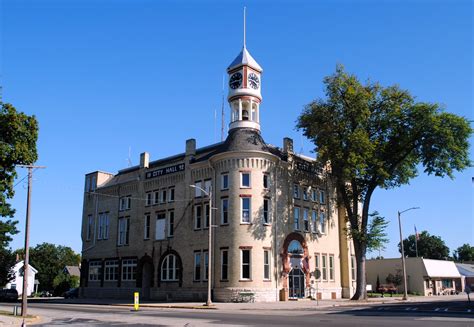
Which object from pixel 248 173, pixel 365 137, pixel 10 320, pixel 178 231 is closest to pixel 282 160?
pixel 248 173

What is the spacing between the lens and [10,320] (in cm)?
2222

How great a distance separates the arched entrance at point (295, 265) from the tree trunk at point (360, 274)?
4591 millimetres

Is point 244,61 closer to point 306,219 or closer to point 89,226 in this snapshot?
point 306,219

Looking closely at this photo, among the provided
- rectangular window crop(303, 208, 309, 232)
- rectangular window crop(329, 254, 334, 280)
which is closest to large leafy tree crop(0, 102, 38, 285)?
rectangular window crop(303, 208, 309, 232)

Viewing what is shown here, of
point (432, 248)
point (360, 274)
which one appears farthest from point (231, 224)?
point (432, 248)

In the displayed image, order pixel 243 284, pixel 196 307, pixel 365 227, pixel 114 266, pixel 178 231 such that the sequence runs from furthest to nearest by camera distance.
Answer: pixel 114 266, pixel 178 231, pixel 365 227, pixel 243 284, pixel 196 307

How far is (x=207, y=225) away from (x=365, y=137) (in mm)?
Result: 16033

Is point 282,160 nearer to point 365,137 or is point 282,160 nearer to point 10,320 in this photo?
point 365,137

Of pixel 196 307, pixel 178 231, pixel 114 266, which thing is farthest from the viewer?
pixel 114 266

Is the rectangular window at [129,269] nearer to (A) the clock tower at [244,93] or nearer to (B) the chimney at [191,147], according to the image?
(B) the chimney at [191,147]

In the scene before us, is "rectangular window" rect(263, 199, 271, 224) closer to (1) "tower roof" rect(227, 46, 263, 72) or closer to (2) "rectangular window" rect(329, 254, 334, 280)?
(2) "rectangular window" rect(329, 254, 334, 280)

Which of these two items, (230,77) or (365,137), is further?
(230,77)

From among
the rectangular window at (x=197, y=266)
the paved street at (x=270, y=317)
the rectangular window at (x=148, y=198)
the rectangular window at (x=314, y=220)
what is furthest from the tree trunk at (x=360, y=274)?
the rectangular window at (x=148, y=198)

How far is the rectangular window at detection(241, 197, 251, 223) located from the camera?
40625 millimetres
